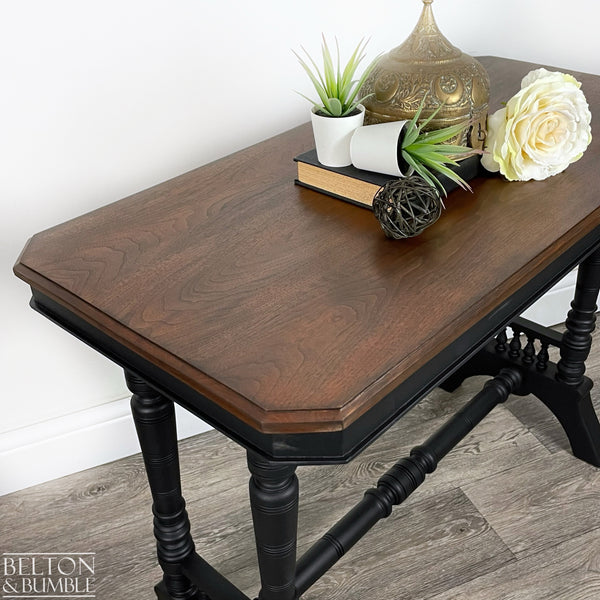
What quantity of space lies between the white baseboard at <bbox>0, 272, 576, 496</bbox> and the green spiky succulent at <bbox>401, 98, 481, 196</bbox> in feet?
3.14

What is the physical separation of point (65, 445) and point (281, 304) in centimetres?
100

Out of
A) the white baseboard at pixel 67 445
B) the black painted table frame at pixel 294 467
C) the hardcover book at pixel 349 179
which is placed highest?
the hardcover book at pixel 349 179

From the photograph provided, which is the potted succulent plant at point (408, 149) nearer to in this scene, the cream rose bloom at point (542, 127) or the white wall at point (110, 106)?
the cream rose bloom at point (542, 127)

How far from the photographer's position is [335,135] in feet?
3.98

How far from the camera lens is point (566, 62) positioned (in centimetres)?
200

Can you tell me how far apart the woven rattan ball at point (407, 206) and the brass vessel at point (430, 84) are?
19 centimetres

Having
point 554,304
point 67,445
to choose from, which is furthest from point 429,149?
point 554,304

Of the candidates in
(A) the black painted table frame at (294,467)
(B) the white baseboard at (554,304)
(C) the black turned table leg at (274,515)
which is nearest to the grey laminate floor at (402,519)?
(A) the black painted table frame at (294,467)

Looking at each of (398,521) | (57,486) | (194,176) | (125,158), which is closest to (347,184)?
(194,176)

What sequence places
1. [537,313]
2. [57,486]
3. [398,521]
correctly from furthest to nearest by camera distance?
[537,313]
[57,486]
[398,521]

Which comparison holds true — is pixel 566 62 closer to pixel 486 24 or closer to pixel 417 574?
pixel 486 24

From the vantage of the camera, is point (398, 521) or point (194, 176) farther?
point (398, 521)

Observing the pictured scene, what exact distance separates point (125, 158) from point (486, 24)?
0.96 m

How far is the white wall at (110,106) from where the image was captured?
1.41 m
